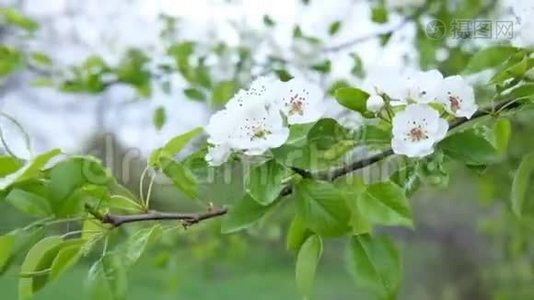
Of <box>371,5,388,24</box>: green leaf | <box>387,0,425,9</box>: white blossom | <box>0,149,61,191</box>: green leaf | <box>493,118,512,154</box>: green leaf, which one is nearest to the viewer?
<box>0,149,61,191</box>: green leaf

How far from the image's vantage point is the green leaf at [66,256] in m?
0.44

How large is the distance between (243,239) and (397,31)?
1.34 ft

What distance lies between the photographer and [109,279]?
44 cm

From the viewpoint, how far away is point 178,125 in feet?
5.46

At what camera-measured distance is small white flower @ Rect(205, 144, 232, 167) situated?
1.41ft

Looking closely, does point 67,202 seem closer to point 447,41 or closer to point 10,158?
point 10,158

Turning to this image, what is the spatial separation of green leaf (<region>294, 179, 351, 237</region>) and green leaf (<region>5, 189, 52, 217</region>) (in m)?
0.13

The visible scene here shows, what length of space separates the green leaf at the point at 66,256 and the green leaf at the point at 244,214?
77 mm

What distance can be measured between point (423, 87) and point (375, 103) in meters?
0.03

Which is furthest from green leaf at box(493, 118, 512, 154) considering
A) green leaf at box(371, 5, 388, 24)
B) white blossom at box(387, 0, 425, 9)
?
white blossom at box(387, 0, 425, 9)

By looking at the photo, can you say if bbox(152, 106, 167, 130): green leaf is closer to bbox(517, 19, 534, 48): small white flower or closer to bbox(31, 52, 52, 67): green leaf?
bbox(31, 52, 52, 67): green leaf

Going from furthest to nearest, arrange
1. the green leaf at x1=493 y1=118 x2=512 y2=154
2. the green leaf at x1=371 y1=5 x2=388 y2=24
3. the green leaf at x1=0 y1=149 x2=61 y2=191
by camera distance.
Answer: the green leaf at x1=371 y1=5 x2=388 y2=24 → the green leaf at x1=493 y1=118 x2=512 y2=154 → the green leaf at x1=0 y1=149 x2=61 y2=191

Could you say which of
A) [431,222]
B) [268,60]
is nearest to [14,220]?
[268,60]

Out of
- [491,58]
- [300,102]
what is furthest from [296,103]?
[491,58]
